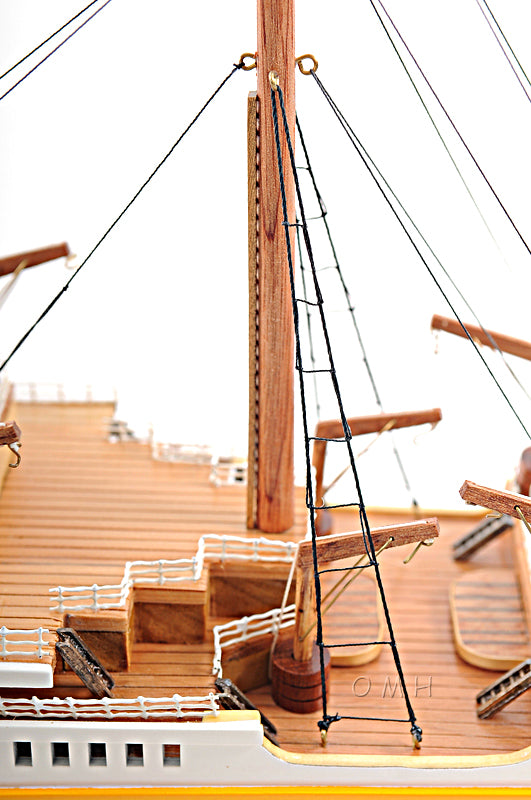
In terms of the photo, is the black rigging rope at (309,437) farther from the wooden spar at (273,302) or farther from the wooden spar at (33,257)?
the wooden spar at (33,257)

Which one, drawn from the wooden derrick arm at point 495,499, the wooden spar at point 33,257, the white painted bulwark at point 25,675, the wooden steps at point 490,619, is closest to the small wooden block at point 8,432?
the white painted bulwark at point 25,675

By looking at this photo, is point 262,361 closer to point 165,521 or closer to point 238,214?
point 165,521

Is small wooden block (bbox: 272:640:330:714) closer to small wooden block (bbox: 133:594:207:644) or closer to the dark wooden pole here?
small wooden block (bbox: 133:594:207:644)

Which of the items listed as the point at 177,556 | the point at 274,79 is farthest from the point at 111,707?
the point at 274,79

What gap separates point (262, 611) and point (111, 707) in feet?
5.73

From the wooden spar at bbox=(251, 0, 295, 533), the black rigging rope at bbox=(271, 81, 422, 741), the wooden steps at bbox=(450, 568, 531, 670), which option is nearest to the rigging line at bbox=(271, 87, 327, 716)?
the black rigging rope at bbox=(271, 81, 422, 741)

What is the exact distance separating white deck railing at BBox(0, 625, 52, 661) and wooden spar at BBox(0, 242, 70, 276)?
3.70 metres

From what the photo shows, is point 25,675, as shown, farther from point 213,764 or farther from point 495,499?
point 495,499

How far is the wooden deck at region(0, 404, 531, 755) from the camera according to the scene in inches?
350

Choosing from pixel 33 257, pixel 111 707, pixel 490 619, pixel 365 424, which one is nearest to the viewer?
pixel 111 707

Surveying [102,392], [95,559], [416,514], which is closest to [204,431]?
[102,392]

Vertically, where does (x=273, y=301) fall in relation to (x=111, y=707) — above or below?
above

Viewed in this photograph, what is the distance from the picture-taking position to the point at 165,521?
33.3 feet

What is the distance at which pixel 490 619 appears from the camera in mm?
10094
